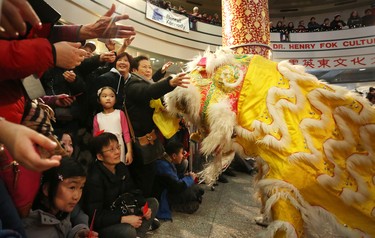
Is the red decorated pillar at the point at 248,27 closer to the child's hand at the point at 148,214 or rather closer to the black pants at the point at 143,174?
the black pants at the point at 143,174

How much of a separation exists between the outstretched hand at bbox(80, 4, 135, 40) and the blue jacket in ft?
4.86

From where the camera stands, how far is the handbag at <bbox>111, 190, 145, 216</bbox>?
5.46ft

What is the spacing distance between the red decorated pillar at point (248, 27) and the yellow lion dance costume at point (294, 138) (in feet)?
1.51

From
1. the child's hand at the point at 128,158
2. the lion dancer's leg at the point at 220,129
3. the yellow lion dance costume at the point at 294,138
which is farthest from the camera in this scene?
the child's hand at the point at 128,158

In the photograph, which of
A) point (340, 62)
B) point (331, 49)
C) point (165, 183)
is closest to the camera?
point (165, 183)

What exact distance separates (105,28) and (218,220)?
5.75ft

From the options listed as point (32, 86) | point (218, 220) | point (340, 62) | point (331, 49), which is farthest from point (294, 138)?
point (331, 49)

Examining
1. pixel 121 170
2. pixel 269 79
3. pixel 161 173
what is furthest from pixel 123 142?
pixel 269 79

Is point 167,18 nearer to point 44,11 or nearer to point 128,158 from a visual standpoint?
point 128,158

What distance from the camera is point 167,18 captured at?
8.70 metres

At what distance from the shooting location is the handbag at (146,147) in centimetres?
196

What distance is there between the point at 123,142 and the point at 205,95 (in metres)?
0.73

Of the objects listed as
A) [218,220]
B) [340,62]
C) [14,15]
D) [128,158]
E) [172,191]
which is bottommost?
[218,220]

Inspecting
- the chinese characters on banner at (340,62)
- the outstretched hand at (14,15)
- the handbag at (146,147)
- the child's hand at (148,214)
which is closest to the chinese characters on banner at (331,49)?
the chinese characters on banner at (340,62)
